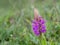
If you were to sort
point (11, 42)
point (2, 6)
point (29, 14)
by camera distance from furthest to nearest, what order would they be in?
point (2, 6) → point (29, 14) → point (11, 42)

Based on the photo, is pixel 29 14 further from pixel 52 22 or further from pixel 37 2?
pixel 37 2

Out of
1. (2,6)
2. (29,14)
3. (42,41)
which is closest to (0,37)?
(42,41)

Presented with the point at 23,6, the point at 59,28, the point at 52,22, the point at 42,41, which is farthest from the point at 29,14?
the point at 42,41

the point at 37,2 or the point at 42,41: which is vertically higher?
the point at 42,41

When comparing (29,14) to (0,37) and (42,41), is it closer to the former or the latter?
(0,37)

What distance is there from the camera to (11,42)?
2789mm

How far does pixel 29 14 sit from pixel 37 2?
1214mm

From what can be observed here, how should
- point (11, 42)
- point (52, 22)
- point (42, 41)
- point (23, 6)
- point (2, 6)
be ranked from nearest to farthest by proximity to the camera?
point (42, 41)
point (11, 42)
point (52, 22)
point (23, 6)
point (2, 6)

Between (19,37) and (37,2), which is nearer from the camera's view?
(19,37)

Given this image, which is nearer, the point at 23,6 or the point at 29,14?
the point at 29,14

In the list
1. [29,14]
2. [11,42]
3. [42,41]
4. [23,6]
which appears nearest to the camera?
[42,41]

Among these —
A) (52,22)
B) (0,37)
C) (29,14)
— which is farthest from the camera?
(29,14)

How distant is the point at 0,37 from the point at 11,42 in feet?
0.83

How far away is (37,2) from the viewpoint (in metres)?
5.27
